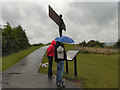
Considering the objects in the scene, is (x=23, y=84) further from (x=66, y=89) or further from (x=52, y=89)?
(x=66, y=89)

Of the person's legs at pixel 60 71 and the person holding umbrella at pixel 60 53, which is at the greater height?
the person holding umbrella at pixel 60 53

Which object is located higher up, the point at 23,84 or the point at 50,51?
the point at 50,51

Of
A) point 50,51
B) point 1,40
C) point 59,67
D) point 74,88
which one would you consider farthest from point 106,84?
point 1,40

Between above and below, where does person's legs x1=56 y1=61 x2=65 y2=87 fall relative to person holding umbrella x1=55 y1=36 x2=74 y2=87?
below

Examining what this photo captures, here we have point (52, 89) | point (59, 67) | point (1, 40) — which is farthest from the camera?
point (1, 40)

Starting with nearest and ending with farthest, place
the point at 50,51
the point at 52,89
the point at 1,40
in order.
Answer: the point at 52,89
the point at 50,51
the point at 1,40

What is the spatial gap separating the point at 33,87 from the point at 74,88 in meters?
1.54

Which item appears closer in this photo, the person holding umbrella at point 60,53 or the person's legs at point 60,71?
the person holding umbrella at point 60,53

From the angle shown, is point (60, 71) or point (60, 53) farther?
point (60, 71)

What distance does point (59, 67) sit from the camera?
437 cm

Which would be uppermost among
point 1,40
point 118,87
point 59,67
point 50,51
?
point 1,40

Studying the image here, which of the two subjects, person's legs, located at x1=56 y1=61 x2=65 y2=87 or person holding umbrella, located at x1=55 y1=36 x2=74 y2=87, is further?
person's legs, located at x1=56 y1=61 x2=65 y2=87

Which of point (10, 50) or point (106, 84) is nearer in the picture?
point (106, 84)

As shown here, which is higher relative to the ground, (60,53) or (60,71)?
(60,53)
